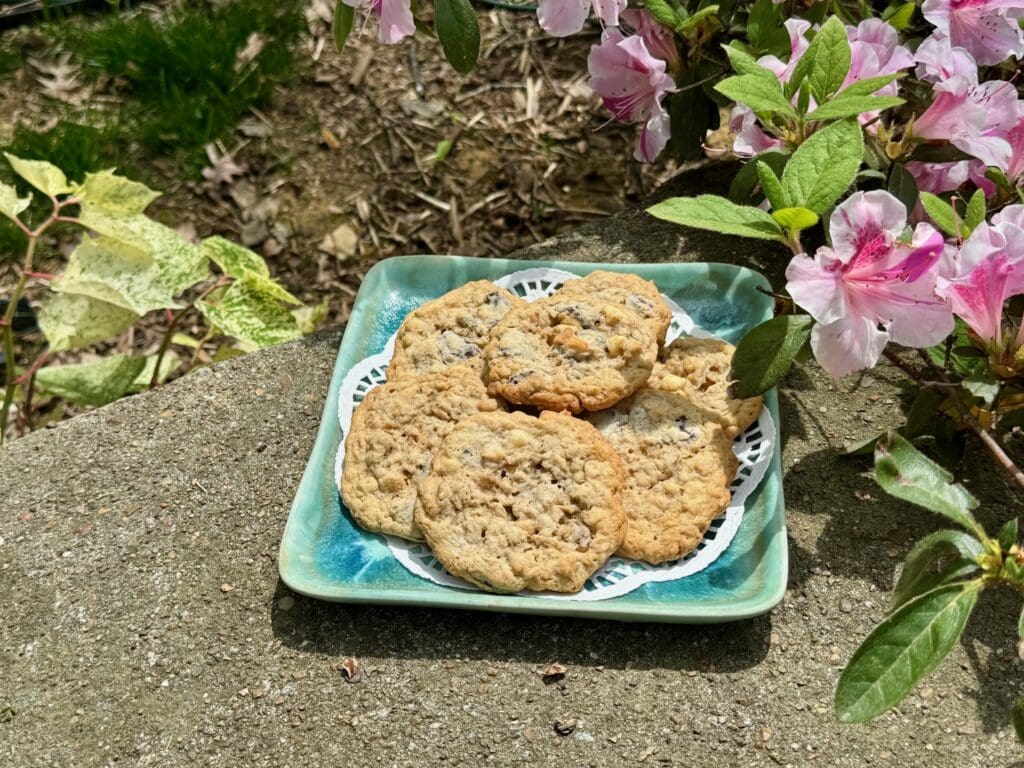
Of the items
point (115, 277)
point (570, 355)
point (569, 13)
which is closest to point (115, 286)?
point (115, 277)

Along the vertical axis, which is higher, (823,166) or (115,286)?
(823,166)

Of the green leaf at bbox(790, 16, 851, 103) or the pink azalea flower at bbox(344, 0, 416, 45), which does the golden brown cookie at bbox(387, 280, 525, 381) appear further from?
the green leaf at bbox(790, 16, 851, 103)

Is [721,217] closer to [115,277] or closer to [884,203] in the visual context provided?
[884,203]

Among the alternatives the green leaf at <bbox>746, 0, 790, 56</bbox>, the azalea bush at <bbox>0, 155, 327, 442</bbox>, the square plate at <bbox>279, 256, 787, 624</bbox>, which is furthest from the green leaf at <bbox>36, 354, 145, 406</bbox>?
the green leaf at <bbox>746, 0, 790, 56</bbox>

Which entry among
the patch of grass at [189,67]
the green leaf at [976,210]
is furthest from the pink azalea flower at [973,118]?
the patch of grass at [189,67]

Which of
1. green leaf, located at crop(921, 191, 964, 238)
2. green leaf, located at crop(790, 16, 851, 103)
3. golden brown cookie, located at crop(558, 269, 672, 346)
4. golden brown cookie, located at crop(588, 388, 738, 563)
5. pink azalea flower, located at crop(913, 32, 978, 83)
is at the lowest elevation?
golden brown cookie, located at crop(588, 388, 738, 563)

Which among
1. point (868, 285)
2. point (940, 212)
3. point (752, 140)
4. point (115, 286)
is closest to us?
point (868, 285)
